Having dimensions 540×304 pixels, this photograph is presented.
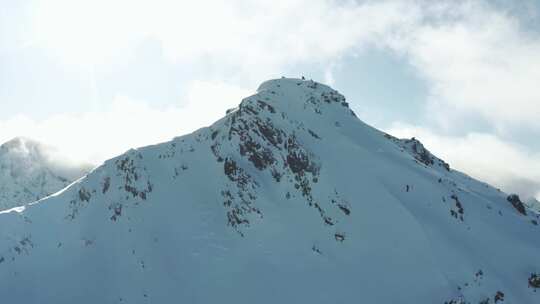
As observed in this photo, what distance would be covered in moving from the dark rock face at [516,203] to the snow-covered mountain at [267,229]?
211 mm

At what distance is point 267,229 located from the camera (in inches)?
1991

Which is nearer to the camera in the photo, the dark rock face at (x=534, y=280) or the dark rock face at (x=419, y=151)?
the dark rock face at (x=534, y=280)

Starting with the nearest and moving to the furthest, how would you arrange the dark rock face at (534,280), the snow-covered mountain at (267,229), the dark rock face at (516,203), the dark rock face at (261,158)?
1. the snow-covered mountain at (267,229)
2. the dark rock face at (534,280)
3. the dark rock face at (261,158)
4. the dark rock face at (516,203)

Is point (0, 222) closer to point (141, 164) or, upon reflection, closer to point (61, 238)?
point (61, 238)

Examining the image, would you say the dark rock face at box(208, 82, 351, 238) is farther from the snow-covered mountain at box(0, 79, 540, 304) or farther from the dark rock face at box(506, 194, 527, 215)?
the dark rock face at box(506, 194, 527, 215)

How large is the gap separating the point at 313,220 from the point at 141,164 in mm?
22867

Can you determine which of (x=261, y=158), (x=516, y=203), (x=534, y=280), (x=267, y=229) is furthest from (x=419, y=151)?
(x=267, y=229)

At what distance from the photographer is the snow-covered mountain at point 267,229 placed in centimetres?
4519

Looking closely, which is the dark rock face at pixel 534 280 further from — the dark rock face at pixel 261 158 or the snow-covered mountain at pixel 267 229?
the dark rock face at pixel 261 158

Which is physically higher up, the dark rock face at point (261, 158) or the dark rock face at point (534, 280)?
the dark rock face at point (261, 158)

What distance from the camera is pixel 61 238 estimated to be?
52.3 m

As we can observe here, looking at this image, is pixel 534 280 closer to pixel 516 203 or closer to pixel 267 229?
pixel 516 203

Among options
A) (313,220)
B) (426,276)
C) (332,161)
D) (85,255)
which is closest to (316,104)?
(332,161)

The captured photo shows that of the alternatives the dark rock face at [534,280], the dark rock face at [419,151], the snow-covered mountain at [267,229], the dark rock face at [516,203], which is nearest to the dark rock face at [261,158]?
the snow-covered mountain at [267,229]
